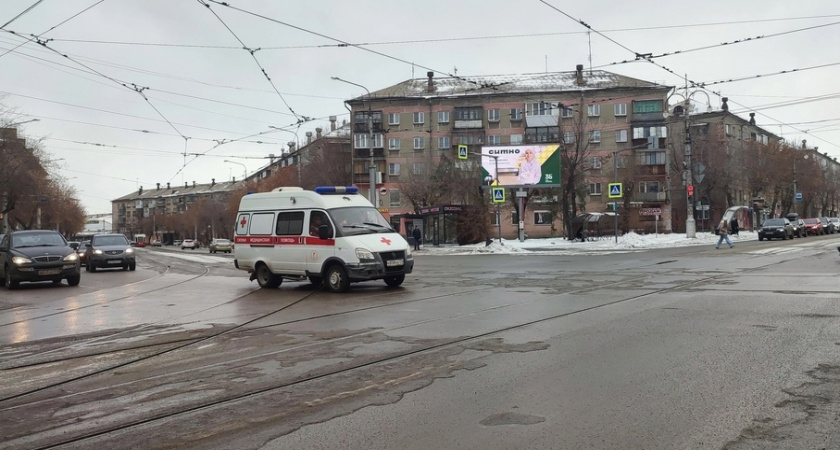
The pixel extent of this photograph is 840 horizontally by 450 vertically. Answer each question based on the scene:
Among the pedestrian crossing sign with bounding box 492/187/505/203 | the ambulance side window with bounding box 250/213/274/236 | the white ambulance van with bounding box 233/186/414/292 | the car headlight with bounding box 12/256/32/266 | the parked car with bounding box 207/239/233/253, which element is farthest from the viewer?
the parked car with bounding box 207/239/233/253

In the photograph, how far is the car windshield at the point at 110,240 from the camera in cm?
2605

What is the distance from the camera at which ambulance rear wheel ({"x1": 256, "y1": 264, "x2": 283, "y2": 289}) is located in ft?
53.0

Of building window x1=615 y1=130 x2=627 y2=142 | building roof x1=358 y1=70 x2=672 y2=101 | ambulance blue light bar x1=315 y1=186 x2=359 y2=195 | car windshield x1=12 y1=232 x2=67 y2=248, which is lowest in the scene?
car windshield x1=12 y1=232 x2=67 y2=248

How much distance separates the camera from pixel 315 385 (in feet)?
18.7

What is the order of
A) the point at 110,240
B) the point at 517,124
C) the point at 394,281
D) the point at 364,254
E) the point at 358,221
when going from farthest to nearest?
the point at 517,124 → the point at 110,240 → the point at 394,281 → the point at 358,221 → the point at 364,254

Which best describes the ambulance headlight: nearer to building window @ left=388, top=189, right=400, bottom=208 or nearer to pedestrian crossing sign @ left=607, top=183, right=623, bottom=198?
pedestrian crossing sign @ left=607, top=183, right=623, bottom=198

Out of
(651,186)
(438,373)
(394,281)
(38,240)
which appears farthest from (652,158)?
(438,373)

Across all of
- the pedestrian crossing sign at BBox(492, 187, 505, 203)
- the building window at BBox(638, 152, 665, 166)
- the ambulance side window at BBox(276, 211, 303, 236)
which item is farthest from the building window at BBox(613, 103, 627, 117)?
the ambulance side window at BBox(276, 211, 303, 236)

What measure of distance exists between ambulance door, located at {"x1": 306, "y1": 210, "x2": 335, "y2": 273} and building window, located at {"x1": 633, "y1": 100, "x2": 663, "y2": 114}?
56.7 m

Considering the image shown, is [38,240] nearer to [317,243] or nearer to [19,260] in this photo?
[19,260]

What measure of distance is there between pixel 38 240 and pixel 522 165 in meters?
30.0

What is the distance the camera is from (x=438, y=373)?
604 cm

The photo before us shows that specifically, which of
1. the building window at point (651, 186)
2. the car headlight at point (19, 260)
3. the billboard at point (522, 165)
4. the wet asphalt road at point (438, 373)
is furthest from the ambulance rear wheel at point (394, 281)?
the building window at point (651, 186)

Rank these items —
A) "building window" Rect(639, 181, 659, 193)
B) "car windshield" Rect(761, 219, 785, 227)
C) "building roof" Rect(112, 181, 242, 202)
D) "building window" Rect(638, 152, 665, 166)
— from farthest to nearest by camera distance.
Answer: "building roof" Rect(112, 181, 242, 202), "building window" Rect(639, 181, 659, 193), "building window" Rect(638, 152, 665, 166), "car windshield" Rect(761, 219, 785, 227)
